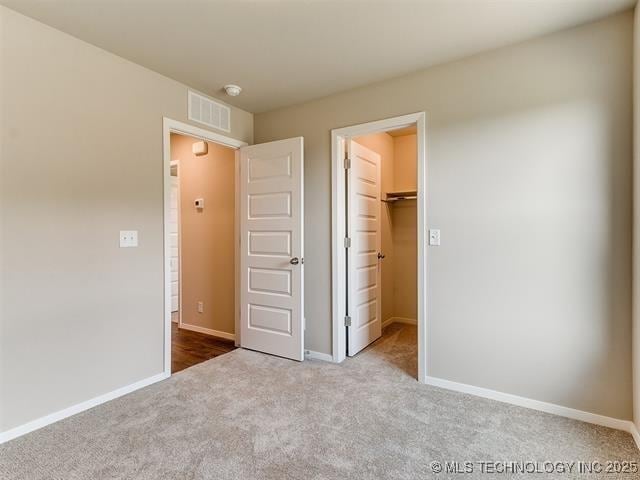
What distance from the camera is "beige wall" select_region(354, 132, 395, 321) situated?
4164 millimetres

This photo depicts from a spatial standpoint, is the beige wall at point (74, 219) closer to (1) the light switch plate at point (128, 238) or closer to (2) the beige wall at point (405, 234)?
(1) the light switch plate at point (128, 238)

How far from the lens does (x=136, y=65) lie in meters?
2.57

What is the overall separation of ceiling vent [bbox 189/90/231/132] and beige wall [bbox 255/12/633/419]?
1.57m

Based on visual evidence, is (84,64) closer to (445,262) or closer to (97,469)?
(97,469)

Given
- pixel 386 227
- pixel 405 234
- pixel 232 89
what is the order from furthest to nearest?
pixel 405 234 < pixel 386 227 < pixel 232 89

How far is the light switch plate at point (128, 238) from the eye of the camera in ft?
8.12

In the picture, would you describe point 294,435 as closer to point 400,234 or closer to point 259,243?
point 259,243

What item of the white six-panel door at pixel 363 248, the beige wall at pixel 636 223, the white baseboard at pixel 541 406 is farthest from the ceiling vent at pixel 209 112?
the beige wall at pixel 636 223

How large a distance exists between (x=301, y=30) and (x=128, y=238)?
1865 mm

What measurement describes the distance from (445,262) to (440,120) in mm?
1071

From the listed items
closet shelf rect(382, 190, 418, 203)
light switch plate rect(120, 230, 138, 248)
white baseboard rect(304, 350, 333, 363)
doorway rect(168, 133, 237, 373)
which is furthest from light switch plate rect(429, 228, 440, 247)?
light switch plate rect(120, 230, 138, 248)

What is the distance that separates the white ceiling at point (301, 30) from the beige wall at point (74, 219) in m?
0.24

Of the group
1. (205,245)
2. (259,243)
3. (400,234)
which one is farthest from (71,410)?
(400,234)

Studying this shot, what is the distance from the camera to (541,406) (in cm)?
223
